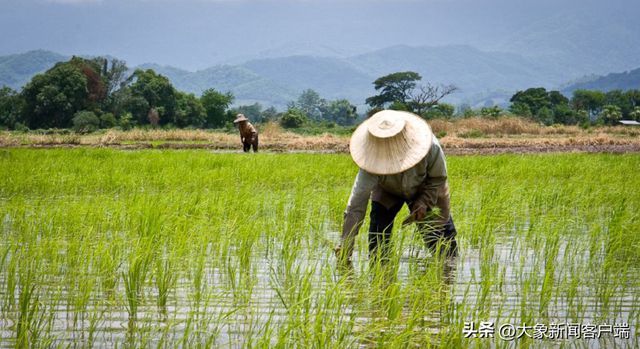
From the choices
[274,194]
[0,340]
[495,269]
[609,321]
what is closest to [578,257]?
[495,269]

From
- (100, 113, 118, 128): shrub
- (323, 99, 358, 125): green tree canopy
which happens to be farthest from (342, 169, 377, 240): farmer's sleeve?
(323, 99, 358, 125): green tree canopy

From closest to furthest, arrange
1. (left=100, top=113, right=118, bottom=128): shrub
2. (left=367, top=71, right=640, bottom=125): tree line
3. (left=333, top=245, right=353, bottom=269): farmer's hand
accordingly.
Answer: (left=333, top=245, right=353, bottom=269): farmer's hand
(left=100, top=113, right=118, bottom=128): shrub
(left=367, top=71, right=640, bottom=125): tree line

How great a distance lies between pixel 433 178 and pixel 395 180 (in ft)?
0.73

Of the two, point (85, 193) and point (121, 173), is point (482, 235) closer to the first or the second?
point (85, 193)

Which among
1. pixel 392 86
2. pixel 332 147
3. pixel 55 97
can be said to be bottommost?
pixel 332 147

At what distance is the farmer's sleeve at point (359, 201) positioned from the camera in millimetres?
3592

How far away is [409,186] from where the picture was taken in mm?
3609

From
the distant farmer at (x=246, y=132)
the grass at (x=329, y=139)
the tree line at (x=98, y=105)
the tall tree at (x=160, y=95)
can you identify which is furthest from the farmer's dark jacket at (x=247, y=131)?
the tall tree at (x=160, y=95)

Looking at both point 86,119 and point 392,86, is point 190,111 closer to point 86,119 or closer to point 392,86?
point 86,119

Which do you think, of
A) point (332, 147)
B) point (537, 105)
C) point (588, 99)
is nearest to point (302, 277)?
point (332, 147)

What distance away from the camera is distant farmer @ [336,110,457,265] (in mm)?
3420

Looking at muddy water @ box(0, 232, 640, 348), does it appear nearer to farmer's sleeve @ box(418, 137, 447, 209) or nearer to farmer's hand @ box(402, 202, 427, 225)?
farmer's hand @ box(402, 202, 427, 225)

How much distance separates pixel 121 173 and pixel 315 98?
123 meters

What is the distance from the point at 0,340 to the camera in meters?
2.73
